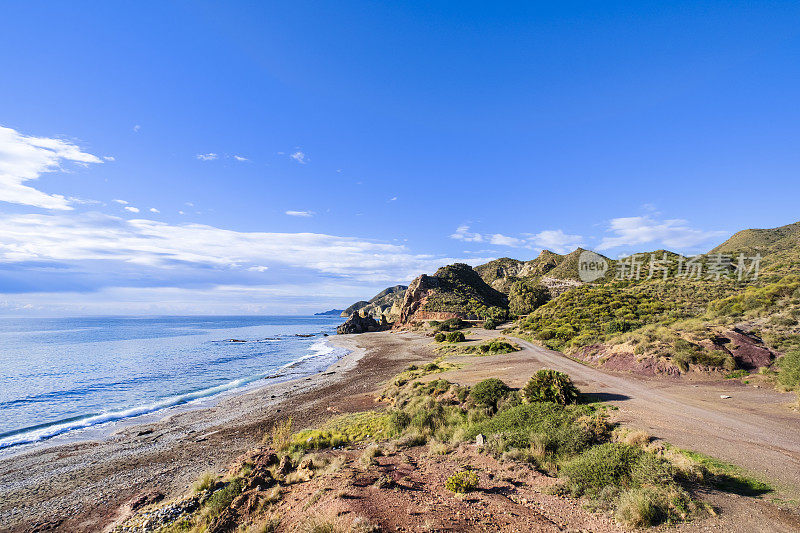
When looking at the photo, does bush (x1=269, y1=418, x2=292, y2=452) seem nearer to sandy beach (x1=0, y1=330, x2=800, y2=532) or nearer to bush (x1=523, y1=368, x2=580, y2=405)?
sandy beach (x1=0, y1=330, x2=800, y2=532)

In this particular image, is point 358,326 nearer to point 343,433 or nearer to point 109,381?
point 109,381

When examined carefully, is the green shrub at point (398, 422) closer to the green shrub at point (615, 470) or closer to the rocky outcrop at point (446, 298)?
the green shrub at point (615, 470)

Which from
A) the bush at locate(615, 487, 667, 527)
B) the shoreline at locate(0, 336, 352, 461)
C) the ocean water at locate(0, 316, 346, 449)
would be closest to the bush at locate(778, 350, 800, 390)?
the bush at locate(615, 487, 667, 527)

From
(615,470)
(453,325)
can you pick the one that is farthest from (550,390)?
(453,325)

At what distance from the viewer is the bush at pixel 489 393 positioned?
47.1 feet

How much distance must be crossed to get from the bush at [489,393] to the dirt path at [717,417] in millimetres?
2434

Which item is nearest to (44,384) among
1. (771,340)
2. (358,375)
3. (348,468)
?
(358,375)

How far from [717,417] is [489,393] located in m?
7.81

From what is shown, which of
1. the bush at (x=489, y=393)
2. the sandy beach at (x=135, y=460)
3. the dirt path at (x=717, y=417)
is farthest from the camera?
the bush at (x=489, y=393)

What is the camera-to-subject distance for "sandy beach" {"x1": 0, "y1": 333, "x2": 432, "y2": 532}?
10984 mm

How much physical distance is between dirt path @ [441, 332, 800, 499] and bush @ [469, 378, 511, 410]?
2434 millimetres

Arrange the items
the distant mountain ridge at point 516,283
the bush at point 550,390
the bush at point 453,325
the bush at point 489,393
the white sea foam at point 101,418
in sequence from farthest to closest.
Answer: the distant mountain ridge at point 516,283, the bush at point 453,325, the white sea foam at point 101,418, the bush at point 489,393, the bush at point 550,390

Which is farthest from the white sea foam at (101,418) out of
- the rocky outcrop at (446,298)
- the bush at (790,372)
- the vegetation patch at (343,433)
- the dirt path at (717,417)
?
the rocky outcrop at (446,298)

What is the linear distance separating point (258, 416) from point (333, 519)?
16.0 meters
